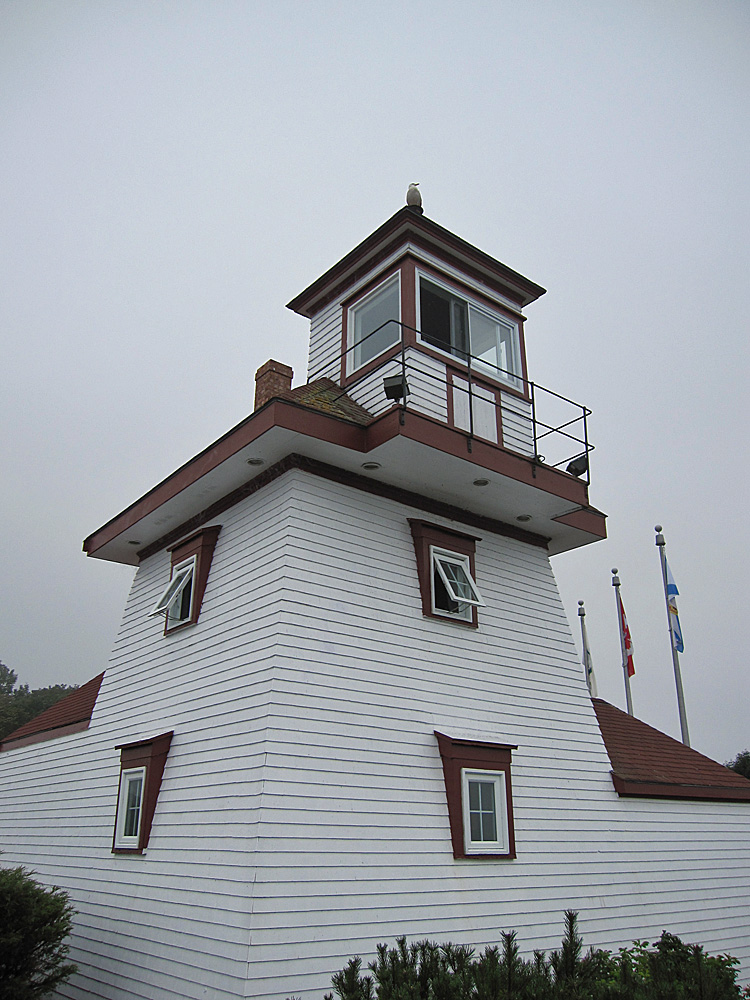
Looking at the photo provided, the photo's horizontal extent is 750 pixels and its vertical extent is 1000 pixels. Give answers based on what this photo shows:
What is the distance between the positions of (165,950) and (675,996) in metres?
6.18

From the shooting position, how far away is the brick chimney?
11.0 meters

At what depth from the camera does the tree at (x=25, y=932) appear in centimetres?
762

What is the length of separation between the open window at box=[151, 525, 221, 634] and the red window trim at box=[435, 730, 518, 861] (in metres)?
3.74

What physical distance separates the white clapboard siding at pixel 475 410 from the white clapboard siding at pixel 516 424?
24 centimetres

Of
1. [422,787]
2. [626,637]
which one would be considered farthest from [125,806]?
[626,637]

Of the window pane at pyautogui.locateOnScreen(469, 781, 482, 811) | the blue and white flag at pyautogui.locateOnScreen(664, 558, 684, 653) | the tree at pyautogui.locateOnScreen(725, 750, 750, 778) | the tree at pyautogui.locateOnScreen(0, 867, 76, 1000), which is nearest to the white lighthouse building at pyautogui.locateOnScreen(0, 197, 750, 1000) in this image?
the window pane at pyautogui.locateOnScreen(469, 781, 482, 811)

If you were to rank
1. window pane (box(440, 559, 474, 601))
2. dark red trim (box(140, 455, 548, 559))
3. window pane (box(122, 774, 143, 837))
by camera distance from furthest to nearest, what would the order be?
window pane (box(440, 559, 474, 601))
window pane (box(122, 774, 143, 837))
dark red trim (box(140, 455, 548, 559))

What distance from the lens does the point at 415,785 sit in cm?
912

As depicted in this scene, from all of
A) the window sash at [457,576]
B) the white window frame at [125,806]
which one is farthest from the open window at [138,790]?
the window sash at [457,576]

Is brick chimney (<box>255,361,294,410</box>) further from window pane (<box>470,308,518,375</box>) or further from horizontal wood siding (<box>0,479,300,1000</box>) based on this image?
window pane (<box>470,308,518,375</box>)

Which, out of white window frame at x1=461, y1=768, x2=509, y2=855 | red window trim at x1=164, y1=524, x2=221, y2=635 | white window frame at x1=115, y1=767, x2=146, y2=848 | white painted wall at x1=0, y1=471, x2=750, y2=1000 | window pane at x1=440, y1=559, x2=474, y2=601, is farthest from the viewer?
window pane at x1=440, y1=559, x2=474, y2=601

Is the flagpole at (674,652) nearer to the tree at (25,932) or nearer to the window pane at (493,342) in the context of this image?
the window pane at (493,342)

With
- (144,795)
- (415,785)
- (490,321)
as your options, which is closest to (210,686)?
(144,795)

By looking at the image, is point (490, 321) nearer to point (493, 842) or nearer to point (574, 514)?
point (574, 514)
